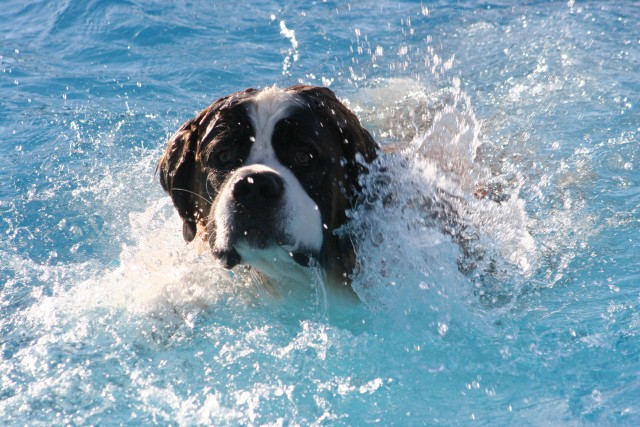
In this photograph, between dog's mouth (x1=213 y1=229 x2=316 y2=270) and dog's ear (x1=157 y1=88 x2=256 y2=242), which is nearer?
dog's mouth (x1=213 y1=229 x2=316 y2=270)

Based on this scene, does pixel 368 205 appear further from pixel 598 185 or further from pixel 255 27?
pixel 255 27

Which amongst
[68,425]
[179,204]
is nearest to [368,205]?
[179,204]

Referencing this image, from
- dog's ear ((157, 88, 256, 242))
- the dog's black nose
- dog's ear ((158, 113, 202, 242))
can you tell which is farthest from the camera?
dog's ear ((158, 113, 202, 242))

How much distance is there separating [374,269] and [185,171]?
102 cm

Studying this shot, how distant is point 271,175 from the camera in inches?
118

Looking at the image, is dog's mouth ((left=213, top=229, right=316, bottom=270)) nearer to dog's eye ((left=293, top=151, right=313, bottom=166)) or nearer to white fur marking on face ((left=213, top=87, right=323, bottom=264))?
white fur marking on face ((left=213, top=87, right=323, bottom=264))

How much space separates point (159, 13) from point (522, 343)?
22.3ft

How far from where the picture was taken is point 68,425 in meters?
2.96

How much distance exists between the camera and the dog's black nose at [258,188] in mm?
2969

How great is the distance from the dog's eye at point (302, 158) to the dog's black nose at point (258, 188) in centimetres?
27

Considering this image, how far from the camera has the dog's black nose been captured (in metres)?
2.97

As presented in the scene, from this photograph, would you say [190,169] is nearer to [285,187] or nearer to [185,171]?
[185,171]

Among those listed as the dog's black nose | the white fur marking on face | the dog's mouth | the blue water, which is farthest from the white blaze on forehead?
the blue water

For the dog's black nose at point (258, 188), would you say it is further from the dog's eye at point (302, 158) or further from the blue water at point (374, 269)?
the blue water at point (374, 269)
